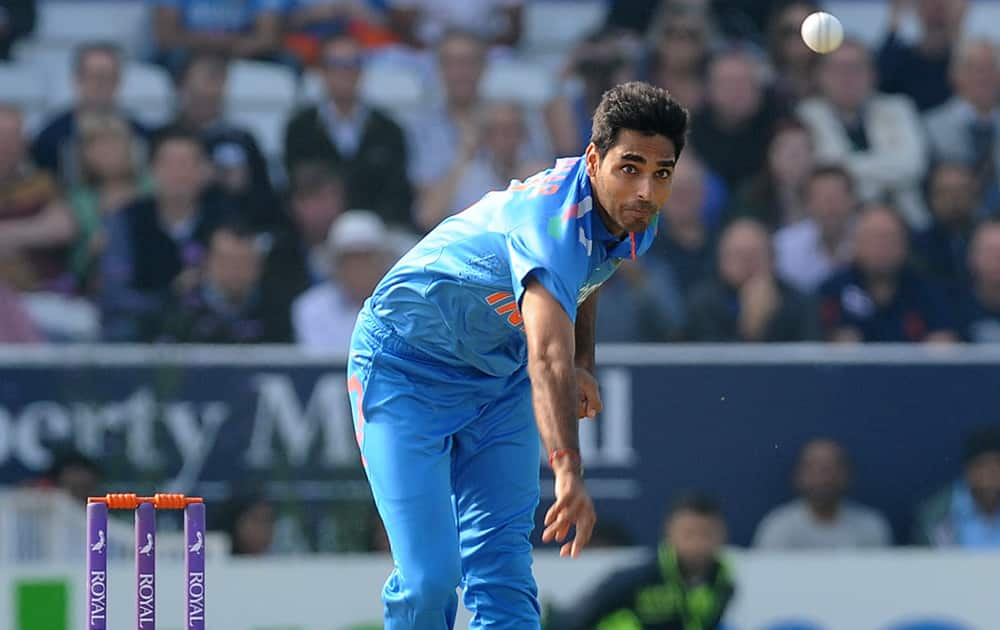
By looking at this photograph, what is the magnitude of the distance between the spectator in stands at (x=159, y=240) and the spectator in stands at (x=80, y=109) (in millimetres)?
388

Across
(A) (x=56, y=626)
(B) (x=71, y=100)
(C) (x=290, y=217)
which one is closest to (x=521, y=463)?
(A) (x=56, y=626)

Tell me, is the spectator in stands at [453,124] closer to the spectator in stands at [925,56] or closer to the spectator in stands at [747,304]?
the spectator in stands at [747,304]

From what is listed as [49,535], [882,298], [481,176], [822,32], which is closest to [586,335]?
[822,32]

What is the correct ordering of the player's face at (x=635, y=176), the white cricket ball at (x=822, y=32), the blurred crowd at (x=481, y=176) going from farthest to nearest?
the blurred crowd at (x=481, y=176), the white cricket ball at (x=822, y=32), the player's face at (x=635, y=176)

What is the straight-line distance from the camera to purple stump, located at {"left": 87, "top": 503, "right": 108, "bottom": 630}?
538 cm

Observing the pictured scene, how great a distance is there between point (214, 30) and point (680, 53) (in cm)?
314

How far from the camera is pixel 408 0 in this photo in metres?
12.0

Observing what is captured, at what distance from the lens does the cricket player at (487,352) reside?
15.7 ft

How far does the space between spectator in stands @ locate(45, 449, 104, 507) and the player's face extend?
5.11 meters

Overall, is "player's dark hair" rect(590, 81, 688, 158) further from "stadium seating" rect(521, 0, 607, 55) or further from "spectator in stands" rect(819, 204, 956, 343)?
"stadium seating" rect(521, 0, 607, 55)

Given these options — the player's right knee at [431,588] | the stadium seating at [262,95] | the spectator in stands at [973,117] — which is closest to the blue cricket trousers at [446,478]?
the player's right knee at [431,588]

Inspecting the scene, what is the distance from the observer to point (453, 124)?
1138cm

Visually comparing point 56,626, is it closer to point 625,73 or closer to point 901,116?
point 625,73

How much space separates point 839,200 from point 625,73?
5.77 feet
